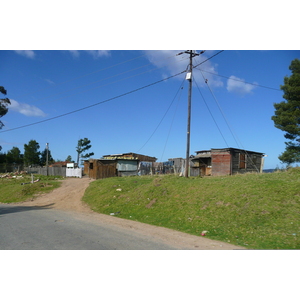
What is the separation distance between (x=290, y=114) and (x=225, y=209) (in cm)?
1801

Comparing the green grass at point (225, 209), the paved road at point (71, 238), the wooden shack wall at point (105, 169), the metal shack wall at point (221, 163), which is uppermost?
the metal shack wall at point (221, 163)

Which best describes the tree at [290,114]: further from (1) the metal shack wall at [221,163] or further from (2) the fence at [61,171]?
(2) the fence at [61,171]

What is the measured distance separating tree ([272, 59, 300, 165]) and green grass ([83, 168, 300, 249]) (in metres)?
14.3

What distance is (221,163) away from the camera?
22844mm

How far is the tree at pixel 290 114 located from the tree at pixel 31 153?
185 ft

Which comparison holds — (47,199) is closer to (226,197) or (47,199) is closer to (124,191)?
(124,191)

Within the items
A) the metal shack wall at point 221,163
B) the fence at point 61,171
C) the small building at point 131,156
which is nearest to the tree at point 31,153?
the fence at point 61,171

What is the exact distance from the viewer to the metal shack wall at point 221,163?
2234cm

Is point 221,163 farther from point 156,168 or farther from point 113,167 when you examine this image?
point 113,167

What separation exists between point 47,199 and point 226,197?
47.4 feet

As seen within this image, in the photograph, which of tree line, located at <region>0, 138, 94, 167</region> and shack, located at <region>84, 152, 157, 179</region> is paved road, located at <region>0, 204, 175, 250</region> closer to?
shack, located at <region>84, 152, 157, 179</region>

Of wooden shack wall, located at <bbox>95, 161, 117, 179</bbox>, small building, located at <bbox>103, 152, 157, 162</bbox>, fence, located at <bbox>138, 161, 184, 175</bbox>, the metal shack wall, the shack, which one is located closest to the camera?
the metal shack wall

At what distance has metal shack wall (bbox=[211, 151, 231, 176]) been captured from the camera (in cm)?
2234

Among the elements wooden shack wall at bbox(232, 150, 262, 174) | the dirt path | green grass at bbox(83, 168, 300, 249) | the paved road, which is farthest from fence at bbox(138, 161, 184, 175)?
the paved road
